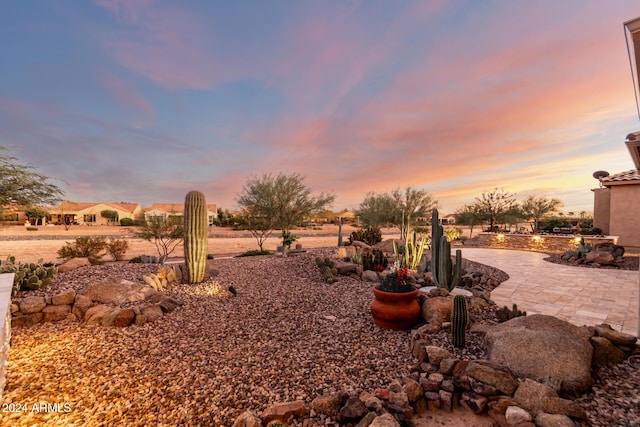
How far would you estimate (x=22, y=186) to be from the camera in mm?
7719

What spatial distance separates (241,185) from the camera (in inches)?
627

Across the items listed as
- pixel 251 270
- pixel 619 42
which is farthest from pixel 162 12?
pixel 619 42

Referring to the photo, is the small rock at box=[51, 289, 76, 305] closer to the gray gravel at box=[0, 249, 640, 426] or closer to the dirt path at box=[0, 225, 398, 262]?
the gray gravel at box=[0, 249, 640, 426]

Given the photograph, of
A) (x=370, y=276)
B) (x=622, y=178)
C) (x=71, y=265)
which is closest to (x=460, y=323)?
(x=370, y=276)

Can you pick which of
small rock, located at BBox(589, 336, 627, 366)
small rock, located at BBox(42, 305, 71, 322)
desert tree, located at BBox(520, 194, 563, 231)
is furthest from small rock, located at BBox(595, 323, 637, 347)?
desert tree, located at BBox(520, 194, 563, 231)

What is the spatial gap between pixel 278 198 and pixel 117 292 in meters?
10.3

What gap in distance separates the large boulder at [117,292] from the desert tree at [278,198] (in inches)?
377

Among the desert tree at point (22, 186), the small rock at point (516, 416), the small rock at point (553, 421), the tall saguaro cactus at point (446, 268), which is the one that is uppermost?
the desert tree at point (22, 186)

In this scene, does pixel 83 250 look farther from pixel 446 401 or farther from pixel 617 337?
pixel 617 337

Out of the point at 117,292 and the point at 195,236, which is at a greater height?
the point at 195,236

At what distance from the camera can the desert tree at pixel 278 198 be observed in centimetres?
1515

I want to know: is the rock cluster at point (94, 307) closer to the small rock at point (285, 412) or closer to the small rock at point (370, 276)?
the small rock at point (285, 412)

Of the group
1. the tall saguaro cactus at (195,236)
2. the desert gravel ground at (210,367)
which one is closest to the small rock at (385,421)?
the desert gravel ground at (210,367)

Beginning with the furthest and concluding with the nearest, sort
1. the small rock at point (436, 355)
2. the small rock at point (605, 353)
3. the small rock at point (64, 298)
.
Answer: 1. the small rock at point (64, 298)
2. the small rock at point (605, 353)
3. the small rock at point (436, 355)
